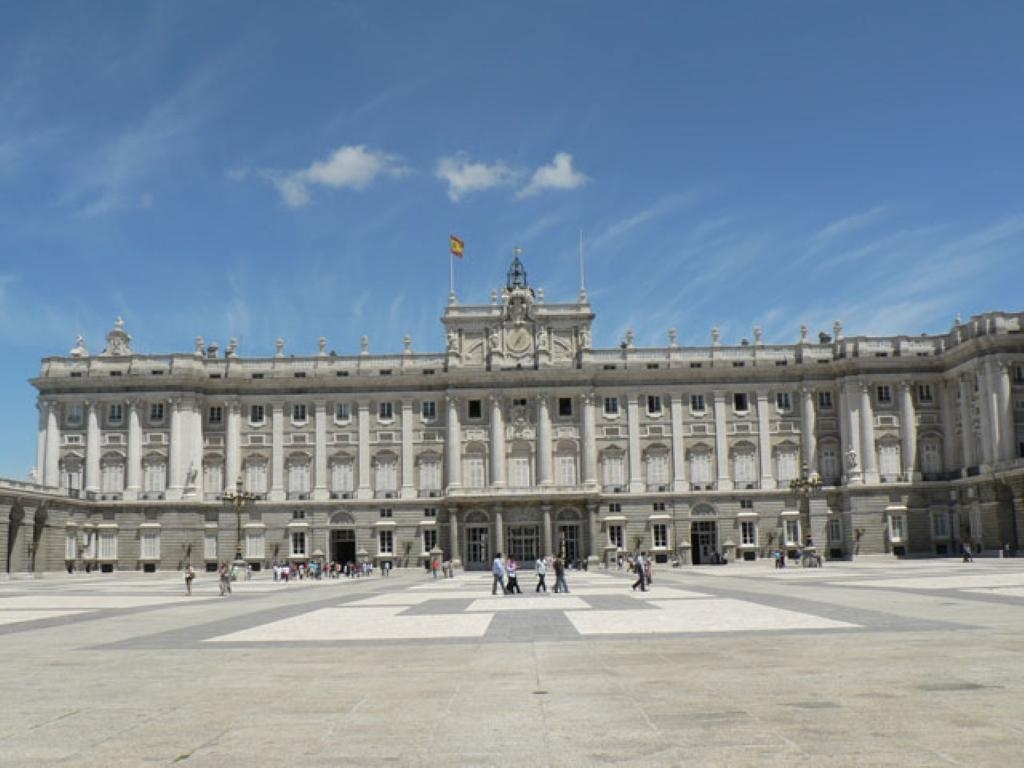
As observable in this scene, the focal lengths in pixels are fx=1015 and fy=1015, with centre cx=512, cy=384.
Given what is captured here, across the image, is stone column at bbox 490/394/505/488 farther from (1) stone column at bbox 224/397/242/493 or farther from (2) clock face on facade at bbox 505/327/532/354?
(1) stone column at bbox 224/397/242/493

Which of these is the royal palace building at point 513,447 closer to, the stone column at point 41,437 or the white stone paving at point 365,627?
the stone column at point 41,437

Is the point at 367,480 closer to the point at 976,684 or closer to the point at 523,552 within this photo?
the point at 523,552

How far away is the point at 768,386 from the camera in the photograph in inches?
3278

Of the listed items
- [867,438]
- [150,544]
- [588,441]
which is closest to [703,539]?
[588,441]

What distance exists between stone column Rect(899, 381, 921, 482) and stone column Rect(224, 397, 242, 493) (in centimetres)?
5340

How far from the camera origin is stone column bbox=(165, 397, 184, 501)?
81250 millimetres

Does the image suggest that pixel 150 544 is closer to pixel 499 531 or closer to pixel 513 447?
pixel 499 531

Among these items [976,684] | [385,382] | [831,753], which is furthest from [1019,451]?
[831,753]

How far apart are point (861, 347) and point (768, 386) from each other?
313 inches

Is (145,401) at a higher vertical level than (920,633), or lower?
higher

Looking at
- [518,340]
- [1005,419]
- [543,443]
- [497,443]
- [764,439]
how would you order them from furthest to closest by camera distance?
1. [518,340]
2. [764,439]
3. [497,443]
4. [543,443]
5. [1005,419]

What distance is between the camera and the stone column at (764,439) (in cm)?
8231

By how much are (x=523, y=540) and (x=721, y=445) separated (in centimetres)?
1790

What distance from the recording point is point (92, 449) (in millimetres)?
81625
